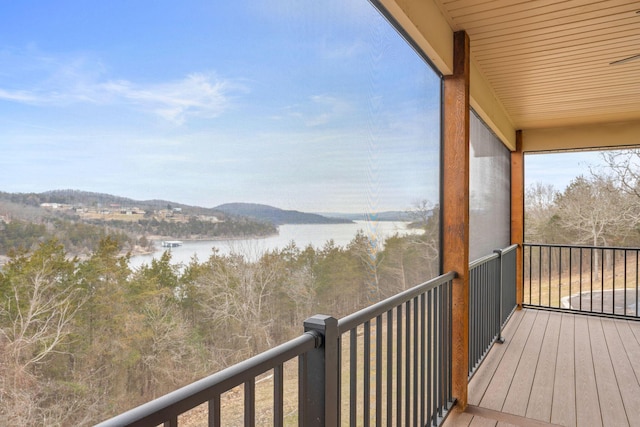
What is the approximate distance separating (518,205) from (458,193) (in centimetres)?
340

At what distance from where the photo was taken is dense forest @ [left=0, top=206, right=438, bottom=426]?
2.06 feet

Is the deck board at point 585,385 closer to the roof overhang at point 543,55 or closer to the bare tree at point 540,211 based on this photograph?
the roof overhang at point 543,55

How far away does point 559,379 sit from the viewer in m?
3.11

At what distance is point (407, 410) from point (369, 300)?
0.61 meters

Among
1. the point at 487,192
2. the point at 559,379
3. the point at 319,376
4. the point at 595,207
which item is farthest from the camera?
the point at 595,207

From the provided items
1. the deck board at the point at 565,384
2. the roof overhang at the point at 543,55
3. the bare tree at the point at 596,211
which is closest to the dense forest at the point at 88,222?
the roof overhang at the point at 543,55

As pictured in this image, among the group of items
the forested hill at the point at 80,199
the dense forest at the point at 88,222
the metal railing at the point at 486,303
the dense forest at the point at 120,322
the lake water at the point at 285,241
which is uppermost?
the forested hill at the point at 80,199

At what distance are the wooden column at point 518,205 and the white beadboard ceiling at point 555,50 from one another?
1.05m

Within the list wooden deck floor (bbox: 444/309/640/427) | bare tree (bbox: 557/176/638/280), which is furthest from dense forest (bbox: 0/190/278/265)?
bare tree (bbox: 557/176/638/280)

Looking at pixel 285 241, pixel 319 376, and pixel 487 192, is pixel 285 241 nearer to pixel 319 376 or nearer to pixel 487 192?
pixel 319 376

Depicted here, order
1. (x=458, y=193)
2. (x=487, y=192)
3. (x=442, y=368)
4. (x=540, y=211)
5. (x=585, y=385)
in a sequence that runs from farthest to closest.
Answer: (x=540, y=211), (x=487, y=192), (x=585, y=385), (x=458, y=193), (x=442, y=368)

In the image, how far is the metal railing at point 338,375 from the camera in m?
0.80

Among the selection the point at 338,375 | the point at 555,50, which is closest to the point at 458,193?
the point at 555,50

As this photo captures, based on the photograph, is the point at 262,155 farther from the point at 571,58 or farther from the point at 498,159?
the point at 498,159
